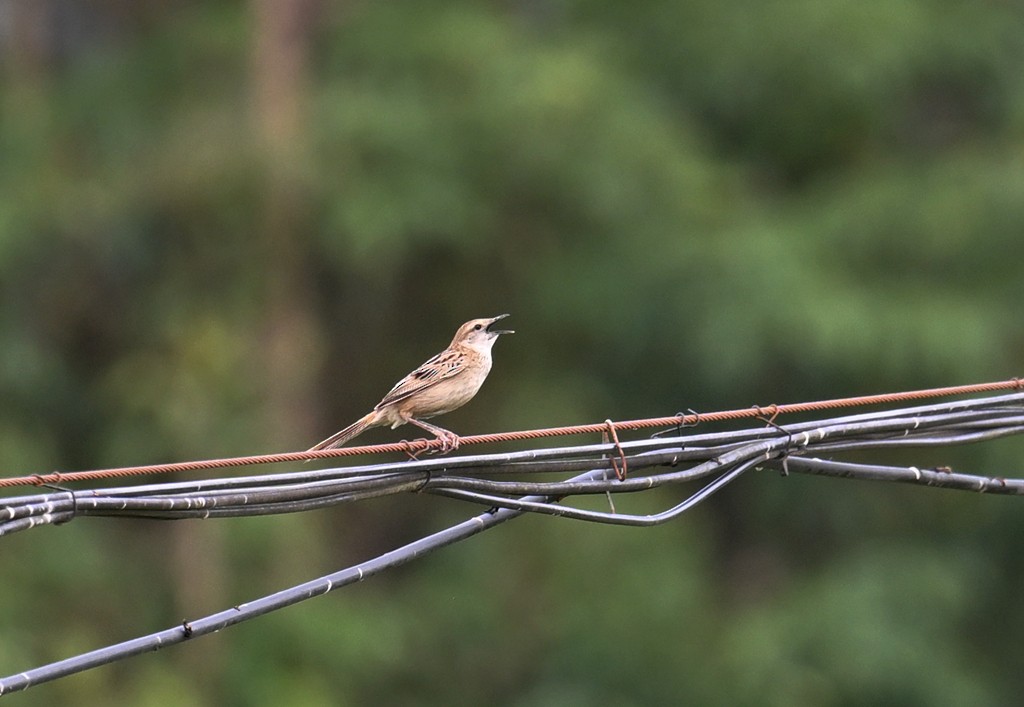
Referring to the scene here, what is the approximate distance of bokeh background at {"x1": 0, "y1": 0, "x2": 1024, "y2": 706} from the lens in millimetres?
20000

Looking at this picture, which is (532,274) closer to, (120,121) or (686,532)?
(686,532)

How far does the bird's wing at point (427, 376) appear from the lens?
9.91 metres

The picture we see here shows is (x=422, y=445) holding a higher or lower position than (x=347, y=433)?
lower

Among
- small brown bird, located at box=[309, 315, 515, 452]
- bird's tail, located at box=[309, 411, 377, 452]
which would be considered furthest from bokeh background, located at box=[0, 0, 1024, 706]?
bird's tail, located at box=[309, 411, 377, 452]

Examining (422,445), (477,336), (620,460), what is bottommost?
(620,460)

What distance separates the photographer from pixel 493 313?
21.5m

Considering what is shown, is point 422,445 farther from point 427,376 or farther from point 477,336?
point 477,336

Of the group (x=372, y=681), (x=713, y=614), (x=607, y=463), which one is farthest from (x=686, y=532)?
(x=607, y=463)

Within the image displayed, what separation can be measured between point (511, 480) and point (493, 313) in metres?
14.0

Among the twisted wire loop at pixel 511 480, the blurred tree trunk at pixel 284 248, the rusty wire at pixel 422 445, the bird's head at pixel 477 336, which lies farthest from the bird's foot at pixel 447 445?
the blurred tree trunk at pixel 284 248

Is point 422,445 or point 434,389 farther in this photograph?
point 434,389

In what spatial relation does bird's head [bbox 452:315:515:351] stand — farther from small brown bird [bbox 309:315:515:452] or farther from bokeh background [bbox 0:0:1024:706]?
bokeh background [bbox 0:0:1024:706]

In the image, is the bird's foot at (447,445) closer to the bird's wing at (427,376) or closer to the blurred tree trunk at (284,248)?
the bird's wing at (427,376)

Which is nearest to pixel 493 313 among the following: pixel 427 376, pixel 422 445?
pixel 427 376
